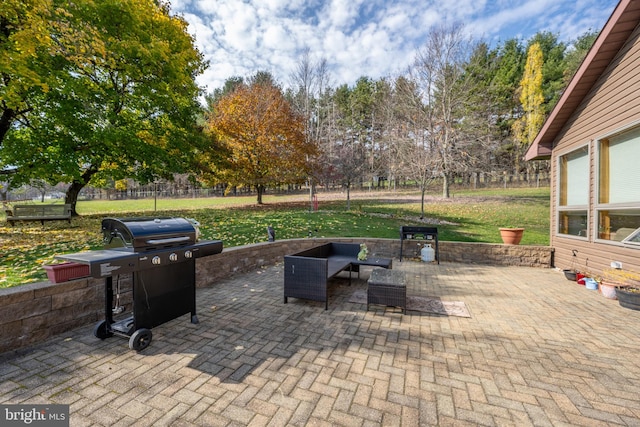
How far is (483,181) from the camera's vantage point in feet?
110

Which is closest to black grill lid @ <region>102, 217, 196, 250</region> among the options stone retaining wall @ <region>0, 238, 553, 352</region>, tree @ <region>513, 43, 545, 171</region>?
stone retaining wall @ <region>0, 238, 553, 352</region>

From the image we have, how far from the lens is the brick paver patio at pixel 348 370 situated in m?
2.28

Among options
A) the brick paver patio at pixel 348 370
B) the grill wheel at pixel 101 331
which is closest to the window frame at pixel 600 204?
the brick paver patio at pixel 348 370

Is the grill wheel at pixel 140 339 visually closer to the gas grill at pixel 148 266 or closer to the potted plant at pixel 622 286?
the gas grill at pixel 148 266

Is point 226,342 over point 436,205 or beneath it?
beneath

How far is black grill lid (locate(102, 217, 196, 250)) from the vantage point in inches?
121

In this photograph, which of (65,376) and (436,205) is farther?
(436,205)

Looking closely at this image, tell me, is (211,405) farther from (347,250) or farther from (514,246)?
(514,246)

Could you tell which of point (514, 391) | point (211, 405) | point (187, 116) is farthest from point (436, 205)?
point (211, 405)

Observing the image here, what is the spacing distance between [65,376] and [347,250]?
17.0ft

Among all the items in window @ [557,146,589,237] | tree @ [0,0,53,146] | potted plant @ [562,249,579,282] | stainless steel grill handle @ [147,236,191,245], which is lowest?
potted plant @ [562,249,579,282]

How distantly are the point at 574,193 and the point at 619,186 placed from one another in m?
1.50

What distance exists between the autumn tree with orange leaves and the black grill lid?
1527cm

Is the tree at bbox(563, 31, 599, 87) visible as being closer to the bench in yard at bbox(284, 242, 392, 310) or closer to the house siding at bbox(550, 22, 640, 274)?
the house siding at bbox(550, 22, 640, 274)
